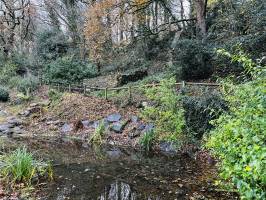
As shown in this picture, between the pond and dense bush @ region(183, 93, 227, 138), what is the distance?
3.39ft

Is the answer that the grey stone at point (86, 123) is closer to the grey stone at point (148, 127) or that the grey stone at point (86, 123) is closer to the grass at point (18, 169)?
the grey stone at point (148, 127)

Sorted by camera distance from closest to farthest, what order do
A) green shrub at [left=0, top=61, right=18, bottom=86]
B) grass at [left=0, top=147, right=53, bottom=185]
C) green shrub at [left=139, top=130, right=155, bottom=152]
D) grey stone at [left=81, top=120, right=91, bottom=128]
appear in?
1. grass at [left=0, top=147, right=53, bottom=185]
2. green shrub at [left=139, top=130, right=155, bottom=152]
3. grey stone at [left=81, top=120, right=91, bottom=128]
4. green shrub at [left=0, top=61, right=18, bottom=86]

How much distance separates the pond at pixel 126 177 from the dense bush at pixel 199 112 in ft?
3.39

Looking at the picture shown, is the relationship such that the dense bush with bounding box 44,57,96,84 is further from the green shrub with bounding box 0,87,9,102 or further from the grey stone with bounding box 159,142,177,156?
the grey stone with bounding box 159,142,177,156

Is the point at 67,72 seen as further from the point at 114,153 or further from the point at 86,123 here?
the point at 114,153

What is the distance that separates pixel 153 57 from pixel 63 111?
9505 millimetres

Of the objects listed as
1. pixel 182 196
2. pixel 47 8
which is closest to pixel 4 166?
pixel 182 196

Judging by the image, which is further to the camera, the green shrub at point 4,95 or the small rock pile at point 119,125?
the green shrub at point 4,95

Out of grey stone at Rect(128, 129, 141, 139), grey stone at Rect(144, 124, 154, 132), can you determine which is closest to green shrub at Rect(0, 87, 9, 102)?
grey stone at Rect(128, 129, 141, 139)

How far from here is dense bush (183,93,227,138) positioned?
10602 millimetres

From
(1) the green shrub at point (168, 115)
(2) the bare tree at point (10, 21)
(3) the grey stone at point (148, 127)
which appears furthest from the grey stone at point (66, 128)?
(2) the bare tree at point (10, 21)

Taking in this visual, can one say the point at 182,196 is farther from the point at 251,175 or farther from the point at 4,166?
the point at 4,166

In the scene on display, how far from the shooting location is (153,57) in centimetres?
2475

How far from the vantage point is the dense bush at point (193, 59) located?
16297 millimetres
